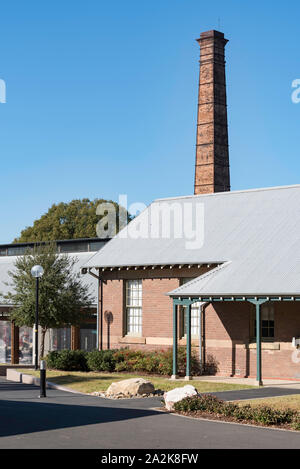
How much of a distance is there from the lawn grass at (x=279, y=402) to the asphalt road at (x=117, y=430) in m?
2.47

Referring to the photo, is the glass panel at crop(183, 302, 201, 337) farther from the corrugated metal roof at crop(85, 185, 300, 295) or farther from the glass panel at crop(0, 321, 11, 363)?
the glass panel at crop(0, 321, 11, 363)

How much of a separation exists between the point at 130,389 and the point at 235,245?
9852 millimetres

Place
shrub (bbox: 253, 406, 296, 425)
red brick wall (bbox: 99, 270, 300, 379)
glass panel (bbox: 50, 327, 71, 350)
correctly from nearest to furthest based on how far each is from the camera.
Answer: shrub (bbox: 253, 406, 296, 425)
red brick wall (bbox: 99, 270, 300, 379)
glass panel (bbox: 50, 327, 71, 350)

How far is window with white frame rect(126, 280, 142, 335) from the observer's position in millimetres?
33812

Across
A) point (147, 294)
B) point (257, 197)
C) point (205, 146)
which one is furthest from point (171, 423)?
point (205, 146)

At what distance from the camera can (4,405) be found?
2048 centimetres

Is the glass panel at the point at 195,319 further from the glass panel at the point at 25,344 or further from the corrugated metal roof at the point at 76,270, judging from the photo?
the glass panel at the point at 25,344

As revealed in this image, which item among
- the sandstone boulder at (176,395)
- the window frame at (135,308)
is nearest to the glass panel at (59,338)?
the window frame at (135,308)

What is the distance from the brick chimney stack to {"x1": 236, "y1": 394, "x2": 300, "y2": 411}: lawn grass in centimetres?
3628

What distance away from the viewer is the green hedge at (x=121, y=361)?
30.0m

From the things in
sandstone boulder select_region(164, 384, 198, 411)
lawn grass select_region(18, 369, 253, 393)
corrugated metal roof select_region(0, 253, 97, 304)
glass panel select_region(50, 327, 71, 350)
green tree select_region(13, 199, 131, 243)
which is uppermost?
green tree select_region(13, 199, 131, 243)

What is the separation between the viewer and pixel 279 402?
20328 mm

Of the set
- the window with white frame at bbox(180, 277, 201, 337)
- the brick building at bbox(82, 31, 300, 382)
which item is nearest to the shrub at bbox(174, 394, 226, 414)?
the brick building at bbox(82, 31, 300, 382)
